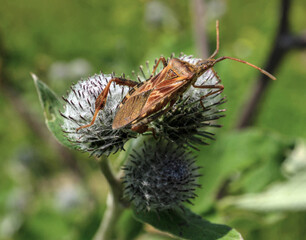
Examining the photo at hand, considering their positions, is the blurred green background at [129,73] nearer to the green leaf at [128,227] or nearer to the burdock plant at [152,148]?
the green leaf at [128,227]

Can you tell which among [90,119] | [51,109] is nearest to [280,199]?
[90,119]

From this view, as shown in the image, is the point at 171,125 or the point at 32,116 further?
the point at 32,116

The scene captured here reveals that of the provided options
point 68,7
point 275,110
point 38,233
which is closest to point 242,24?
point 275,110

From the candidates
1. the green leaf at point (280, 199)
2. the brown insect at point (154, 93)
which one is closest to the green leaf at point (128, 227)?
the green leaf at point (280, 199)

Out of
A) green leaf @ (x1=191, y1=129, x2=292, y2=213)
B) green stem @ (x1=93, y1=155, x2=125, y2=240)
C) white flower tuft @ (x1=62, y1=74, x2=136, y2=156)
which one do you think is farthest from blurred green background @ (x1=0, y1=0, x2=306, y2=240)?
white flower tuft @ (x1=62, y1=74, x2=136, y2=156)

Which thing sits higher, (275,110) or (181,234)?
(275,110)

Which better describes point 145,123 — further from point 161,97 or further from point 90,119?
point 90,119

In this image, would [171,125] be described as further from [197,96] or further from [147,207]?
[147,207]

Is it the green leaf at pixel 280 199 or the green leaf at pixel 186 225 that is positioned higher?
the green leaf at pixel 280 199
